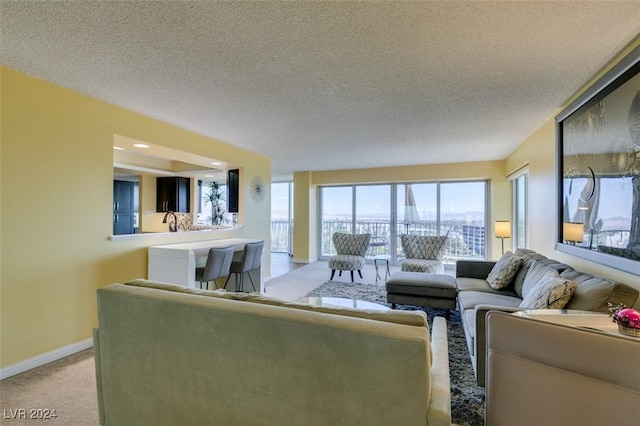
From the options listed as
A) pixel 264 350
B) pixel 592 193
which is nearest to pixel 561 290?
pixel 592 193

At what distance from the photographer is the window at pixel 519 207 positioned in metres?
4.59

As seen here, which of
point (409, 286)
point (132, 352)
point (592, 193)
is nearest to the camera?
point (132, 352)

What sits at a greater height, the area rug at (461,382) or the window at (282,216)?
the window at (282,216)

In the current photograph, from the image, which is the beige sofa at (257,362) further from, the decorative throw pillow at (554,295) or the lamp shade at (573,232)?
the lamp shade at (573,232)

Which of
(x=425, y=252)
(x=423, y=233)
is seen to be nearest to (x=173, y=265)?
(x=425, y=252)

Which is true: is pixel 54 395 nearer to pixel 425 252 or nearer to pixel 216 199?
pixel 425 252

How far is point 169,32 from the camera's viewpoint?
1.69 meters

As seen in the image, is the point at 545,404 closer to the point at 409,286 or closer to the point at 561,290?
the point at 561,290

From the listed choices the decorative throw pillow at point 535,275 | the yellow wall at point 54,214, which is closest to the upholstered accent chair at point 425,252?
the decorative throw pillow at point 535,275

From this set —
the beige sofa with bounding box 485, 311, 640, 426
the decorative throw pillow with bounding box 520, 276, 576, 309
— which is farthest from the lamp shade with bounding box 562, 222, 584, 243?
the beige sofa with bounding box 485, 311, 640, 426

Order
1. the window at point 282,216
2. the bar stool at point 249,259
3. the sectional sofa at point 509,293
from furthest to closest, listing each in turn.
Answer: the window at point 282,216 → the bar stool at point 249,259 → the sectional sofa at point 509,293

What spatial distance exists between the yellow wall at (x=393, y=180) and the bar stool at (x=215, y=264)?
3.92 meters

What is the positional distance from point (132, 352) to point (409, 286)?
2812mm

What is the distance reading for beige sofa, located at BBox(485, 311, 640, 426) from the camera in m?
1.06
